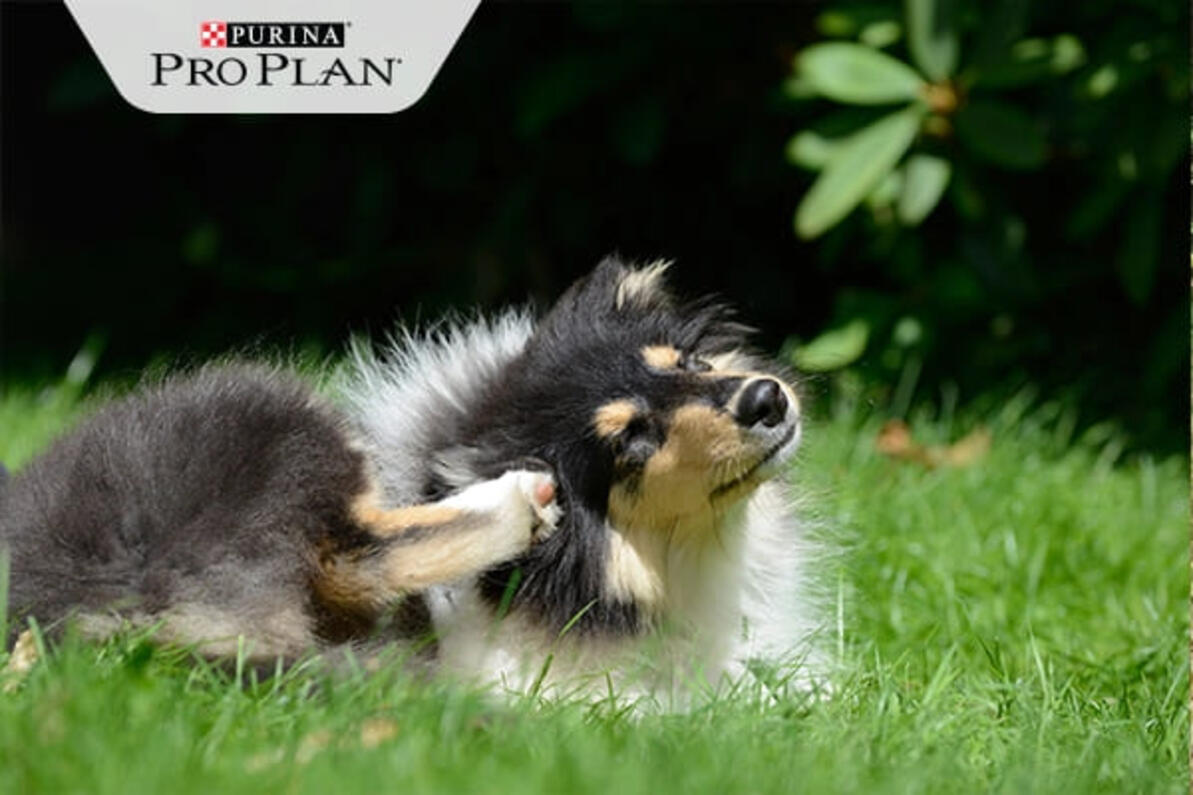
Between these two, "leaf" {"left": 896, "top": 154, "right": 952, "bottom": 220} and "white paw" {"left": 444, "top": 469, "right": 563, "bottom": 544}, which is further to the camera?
"leaf" {"left": 896, "top": 154, "right": 952, "bottom": 220}

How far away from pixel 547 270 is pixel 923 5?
2535mm

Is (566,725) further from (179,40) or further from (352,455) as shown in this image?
(179,40)

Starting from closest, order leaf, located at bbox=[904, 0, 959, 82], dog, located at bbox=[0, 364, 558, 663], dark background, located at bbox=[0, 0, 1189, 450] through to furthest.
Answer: dog, located at bbox=[0, 364, 558, 663] → leaf, located at bbox=[904, 0, 959, 82] → dark background, located at bbox=[0, 0, 1189, 450]

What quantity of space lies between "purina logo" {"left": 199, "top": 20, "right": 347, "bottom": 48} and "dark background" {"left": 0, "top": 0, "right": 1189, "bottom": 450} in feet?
10.1

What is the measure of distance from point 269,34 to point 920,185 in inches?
130

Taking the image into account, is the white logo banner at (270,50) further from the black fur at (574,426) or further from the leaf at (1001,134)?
the leaf at (1001,134)

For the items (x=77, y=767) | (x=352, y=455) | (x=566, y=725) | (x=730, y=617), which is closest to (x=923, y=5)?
(x=730, y=617)

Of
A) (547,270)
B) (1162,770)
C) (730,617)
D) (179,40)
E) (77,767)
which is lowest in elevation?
(547,270)

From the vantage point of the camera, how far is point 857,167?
641cm

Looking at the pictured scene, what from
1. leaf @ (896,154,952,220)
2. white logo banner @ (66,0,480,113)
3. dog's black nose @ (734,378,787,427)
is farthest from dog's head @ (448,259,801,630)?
leaf @ (896,154,952,220)

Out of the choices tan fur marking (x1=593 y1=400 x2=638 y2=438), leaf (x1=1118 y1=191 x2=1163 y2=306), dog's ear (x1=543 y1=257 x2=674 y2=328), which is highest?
dog's ear (x1=543 y1=257 x2=674 y2=328)

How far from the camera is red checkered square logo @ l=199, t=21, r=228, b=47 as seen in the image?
12.7 feet

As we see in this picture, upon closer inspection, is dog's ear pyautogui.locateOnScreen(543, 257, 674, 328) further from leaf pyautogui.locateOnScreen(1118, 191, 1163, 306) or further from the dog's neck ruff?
leaf pyautogui.locateOnScreen(1118, 191, 1163, 306)

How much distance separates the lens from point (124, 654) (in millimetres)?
3305
